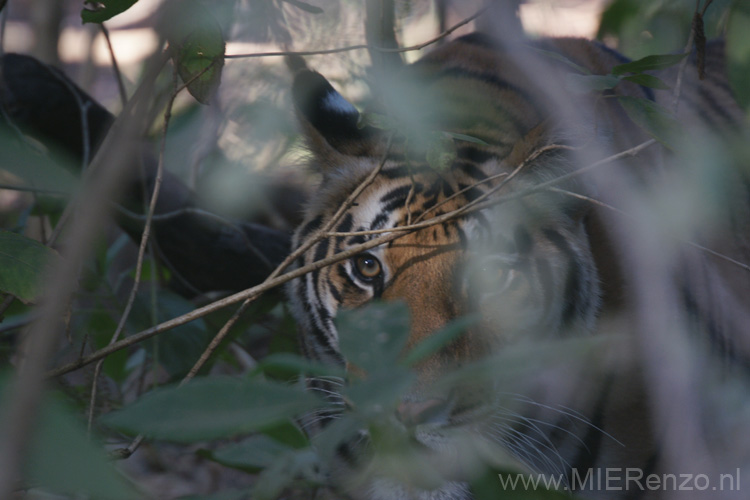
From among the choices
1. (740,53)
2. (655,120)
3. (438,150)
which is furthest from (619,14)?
(438,150)

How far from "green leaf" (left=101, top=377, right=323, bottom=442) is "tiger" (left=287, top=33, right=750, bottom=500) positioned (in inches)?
28.0

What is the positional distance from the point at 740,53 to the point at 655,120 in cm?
29

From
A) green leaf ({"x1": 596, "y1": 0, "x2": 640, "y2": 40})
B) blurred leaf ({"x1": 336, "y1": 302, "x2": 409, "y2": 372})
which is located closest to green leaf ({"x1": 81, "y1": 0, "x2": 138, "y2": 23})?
blurred leaf ({"x1": 336, "y1": 302, "x2": 409, "y2": 372})

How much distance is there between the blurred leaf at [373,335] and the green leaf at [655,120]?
21.0 inches

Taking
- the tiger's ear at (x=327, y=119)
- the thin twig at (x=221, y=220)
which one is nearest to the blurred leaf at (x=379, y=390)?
the tiger's ear at (x=327, y=119)

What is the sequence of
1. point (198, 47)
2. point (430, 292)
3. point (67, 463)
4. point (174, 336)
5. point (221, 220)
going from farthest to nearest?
1. point (221, 220)
2. point (174, 336)
3. point (430, 292)
4. point (198, 47)
5. point (67, 463)

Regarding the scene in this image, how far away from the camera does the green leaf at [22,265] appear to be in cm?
83

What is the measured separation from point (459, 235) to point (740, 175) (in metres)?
0.81

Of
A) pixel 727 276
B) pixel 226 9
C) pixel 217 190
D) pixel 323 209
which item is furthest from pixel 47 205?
pixel 727 276

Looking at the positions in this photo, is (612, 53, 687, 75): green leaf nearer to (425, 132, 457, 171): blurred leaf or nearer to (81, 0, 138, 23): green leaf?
(425, 132, 457, 171): blurred leaf

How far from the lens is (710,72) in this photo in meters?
2.09

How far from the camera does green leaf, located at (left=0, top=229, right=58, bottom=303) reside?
32.7 inches

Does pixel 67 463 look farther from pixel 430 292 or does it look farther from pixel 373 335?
pixel 430 292

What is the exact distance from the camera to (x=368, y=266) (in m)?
1.37
